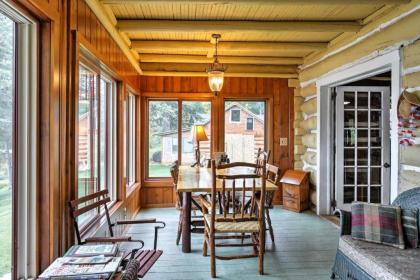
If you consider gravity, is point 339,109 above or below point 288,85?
below

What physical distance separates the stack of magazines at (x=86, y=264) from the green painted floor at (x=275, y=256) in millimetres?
1150

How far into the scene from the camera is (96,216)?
3184 millimetres

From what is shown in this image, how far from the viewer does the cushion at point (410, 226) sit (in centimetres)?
256

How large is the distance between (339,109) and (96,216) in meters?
3.80

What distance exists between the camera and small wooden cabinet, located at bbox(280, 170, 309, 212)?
5469mm

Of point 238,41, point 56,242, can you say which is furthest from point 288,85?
point 56,242

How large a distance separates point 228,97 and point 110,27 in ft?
9.73

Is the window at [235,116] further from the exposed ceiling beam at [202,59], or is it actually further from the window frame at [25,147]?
the window frame at [25,147]

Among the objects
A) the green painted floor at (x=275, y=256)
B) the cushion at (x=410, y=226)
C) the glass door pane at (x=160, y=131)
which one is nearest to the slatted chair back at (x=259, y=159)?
the green painted floor at (x=275, y=256)

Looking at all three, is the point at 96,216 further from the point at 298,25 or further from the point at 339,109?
the point at 339,109

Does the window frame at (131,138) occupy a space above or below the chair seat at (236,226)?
above

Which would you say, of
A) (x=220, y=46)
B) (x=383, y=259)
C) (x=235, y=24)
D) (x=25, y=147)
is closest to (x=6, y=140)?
(x=25, y=147)

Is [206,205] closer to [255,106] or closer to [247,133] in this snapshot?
[247,133]

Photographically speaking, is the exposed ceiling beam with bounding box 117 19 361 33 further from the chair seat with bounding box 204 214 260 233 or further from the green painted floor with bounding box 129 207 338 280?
the green painted floor with bounding box 129 207 338 280
